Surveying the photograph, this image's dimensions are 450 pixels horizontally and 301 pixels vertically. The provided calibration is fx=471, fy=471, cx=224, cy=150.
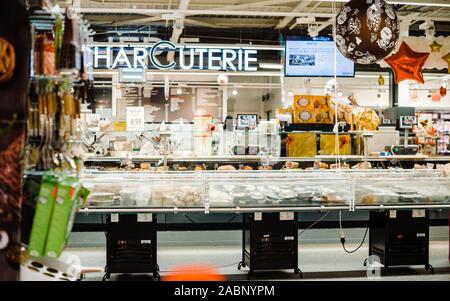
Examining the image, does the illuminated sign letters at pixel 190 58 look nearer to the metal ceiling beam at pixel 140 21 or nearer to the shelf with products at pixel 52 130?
the metal ceiling beam at pixel 140 21

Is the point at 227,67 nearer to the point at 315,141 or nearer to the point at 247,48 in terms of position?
the point at 247,48

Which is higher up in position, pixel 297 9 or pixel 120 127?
pixel 297 9

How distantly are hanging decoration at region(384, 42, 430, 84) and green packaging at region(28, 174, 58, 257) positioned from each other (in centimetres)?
772

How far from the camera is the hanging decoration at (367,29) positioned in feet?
14.3

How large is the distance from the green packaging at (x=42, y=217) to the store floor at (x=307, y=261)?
3.36 meters

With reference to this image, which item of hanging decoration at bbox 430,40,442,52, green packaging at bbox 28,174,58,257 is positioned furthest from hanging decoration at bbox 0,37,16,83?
hanging decoration at bbox 430,40,442,52

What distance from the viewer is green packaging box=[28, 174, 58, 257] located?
2.14 meters

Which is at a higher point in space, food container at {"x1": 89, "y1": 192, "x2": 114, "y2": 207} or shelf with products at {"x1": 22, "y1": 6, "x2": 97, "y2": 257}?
shelf with products at {"x1": 22, "y1": 6, "x2": 97, "y2": 257}

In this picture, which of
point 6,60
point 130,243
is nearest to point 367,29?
point 6,60

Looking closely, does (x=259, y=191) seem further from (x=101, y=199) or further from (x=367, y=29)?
(x=367, y=29)

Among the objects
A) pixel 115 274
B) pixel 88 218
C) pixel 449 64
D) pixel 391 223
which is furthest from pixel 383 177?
pixel 449 64

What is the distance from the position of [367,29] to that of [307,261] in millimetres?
3421

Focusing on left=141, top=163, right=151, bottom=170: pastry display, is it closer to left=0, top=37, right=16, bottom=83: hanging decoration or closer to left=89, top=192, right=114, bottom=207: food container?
left=89, top=192, right=114, bottom=207: food container

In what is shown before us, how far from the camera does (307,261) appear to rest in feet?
21.4
